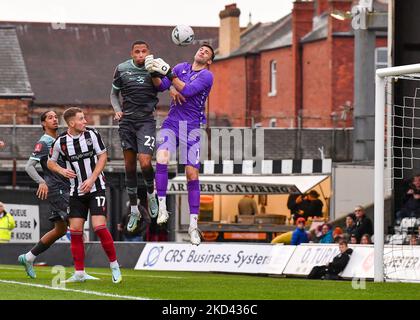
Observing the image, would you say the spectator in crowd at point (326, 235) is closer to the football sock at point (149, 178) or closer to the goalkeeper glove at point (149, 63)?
the football sock at point (149, 178)

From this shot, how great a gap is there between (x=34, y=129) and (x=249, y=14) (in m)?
42.7

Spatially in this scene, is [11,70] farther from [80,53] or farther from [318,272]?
[318,272]

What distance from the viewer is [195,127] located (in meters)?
17.8

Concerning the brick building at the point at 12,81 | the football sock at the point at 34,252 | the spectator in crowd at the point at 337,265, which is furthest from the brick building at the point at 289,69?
the football sock at the point at 34,252

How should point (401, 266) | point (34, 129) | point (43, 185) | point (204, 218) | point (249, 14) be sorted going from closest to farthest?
point (43, 185)
point (401, 266)
point (204, 218)
point (34, 129)
point (249, 14)

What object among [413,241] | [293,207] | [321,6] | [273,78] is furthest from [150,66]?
[273,78]

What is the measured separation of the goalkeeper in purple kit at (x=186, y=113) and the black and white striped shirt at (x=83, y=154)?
130 centimetres

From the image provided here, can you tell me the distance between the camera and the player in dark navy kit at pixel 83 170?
1666cm

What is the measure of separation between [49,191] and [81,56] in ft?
269

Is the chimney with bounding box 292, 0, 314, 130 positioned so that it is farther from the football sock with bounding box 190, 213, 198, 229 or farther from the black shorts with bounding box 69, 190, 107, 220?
the black shorts with bounding box 69, 190, 107, 220

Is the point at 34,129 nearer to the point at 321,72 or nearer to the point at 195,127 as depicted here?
the point at 321,72

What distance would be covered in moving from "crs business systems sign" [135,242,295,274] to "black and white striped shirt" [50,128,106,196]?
9477mm
